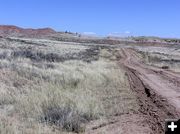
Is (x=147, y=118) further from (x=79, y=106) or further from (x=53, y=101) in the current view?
(x=53, y=101)

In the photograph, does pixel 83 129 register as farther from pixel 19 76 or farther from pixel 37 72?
pixel 37 72

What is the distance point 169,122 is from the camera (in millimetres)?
6438

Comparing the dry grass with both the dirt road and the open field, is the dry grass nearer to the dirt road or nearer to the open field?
the open field

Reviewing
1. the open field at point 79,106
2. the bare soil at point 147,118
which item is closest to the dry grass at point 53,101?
the open field at point 79,106

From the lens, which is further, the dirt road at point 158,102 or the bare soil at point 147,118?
the dirt road at point 158,102

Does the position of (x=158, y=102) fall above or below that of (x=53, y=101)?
below

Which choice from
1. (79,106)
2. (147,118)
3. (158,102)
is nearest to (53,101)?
(79,106)

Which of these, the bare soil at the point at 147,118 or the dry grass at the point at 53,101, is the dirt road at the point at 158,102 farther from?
the dry grass at the point at 53,101

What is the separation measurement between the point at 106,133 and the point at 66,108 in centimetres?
196

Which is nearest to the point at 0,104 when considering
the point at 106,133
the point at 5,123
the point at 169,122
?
the point at 5,123

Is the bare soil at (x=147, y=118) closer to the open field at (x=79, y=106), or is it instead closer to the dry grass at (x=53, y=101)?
the open field at (x=79, y=106)

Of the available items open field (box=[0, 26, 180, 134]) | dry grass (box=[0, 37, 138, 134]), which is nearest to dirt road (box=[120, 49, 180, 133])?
open field (box=[0, 26, 180, 134])

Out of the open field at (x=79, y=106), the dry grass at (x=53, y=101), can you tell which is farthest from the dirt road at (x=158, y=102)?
the dry grass at (x=53, y=101)

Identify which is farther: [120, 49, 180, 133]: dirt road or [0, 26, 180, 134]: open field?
[120, 49, 180, 133]: dirt road
